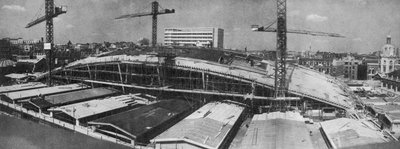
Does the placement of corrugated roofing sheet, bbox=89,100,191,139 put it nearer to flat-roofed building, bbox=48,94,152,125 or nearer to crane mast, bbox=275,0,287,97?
flat-roofed building, bbox=48,94,152,125

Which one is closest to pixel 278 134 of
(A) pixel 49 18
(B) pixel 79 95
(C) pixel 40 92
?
(B) pixel 79 95

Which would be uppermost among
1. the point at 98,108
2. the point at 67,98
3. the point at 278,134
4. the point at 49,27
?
the point at 49,27

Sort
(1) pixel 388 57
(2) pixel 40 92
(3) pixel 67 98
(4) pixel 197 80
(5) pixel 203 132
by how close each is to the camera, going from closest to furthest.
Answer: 1. (5) pixel 203 132
2. (3) pixel 67 98
3. (2) pixel 40 92
4. (4) pixel 197 80
5. (1) pixel 388 57

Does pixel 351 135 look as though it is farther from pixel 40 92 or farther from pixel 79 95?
pixel 40 92

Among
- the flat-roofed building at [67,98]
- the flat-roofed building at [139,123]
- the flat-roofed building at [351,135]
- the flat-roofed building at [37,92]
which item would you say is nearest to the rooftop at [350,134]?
the flat-roofed building at [351,135]

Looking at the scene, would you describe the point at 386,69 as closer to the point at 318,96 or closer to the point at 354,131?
the point at 318,96

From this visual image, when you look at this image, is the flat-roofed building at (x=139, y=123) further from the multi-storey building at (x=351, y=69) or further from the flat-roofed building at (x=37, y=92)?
the multi-storey building at (x=351, y=69)
